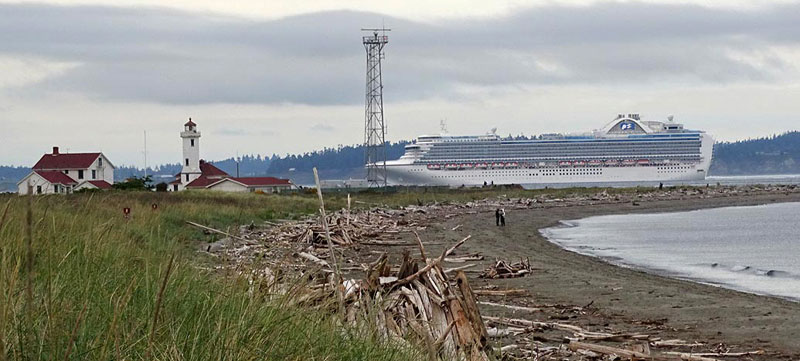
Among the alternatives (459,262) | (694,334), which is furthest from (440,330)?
(459,262)

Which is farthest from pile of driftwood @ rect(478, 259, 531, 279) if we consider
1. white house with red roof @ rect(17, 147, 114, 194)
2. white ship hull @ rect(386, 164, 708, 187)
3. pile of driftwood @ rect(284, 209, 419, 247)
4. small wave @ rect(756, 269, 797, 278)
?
white ship hull @ rect(386, 164, 708, 187)

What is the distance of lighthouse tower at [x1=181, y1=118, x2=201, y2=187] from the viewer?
6906cm

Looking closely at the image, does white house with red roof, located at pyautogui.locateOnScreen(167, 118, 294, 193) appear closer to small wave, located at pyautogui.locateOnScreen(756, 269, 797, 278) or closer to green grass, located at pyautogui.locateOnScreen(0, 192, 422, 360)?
small wave, located at pyautogui.locateOnScreen(756, 269, 797, 278)

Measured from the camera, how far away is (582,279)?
13.8m

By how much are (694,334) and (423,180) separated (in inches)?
4316

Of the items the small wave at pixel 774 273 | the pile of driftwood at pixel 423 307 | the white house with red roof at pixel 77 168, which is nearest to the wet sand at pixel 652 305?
the pile of driftwood at pixel 423 307

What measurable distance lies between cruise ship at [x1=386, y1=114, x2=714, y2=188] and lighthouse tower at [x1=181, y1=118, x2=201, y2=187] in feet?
162

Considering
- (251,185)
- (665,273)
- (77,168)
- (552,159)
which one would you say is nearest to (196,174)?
(251,185)

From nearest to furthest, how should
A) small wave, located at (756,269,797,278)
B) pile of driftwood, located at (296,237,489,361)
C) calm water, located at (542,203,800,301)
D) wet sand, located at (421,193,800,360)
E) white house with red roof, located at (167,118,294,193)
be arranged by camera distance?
1. pile of driftwood, located at (296,237,489,361)
2. wet sand, located at (421,193,800,360)
3. calm water, located at (542,203,800,301)
4. small wave, located at (756,269,797,278)
5. white house with red roof, located at (167,118,294,193)

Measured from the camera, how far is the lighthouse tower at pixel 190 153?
6906 cm

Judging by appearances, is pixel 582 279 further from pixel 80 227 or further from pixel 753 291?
pixel 80 227

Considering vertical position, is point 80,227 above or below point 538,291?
above

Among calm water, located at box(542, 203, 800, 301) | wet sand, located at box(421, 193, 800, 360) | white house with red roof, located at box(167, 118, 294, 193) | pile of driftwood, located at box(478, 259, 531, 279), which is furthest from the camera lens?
white house with red roof, located at box(167, 118, 294, 193)

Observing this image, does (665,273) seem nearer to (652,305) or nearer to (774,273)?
(774,273)
